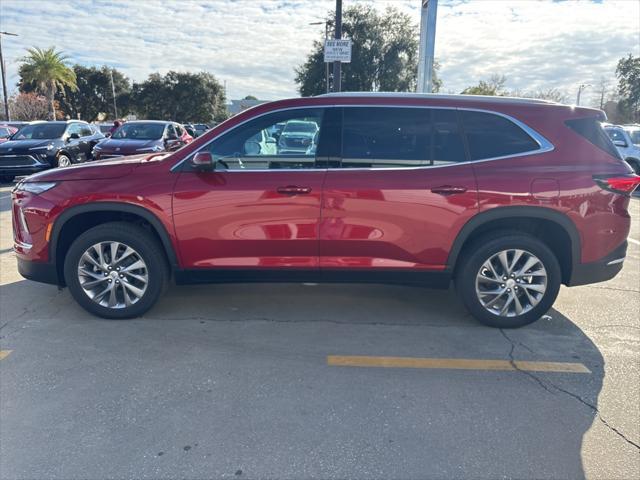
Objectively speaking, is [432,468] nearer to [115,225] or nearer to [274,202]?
[274,202]

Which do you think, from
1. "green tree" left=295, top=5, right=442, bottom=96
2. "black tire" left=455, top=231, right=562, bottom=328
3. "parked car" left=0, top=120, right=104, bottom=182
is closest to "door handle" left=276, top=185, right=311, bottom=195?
"black tire" left=455, top=231, right=562, bottom=328

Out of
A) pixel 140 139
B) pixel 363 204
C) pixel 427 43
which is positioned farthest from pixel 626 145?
pixel 363 204

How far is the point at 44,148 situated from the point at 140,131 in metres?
2.46

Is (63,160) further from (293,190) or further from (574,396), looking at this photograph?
(574,396)

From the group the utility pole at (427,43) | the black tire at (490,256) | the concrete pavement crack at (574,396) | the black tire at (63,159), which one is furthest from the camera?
the black tire at (63,159)

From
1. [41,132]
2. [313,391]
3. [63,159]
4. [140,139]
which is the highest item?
[41,132]

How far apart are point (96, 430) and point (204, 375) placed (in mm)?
767

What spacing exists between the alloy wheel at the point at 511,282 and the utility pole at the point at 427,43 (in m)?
5.76

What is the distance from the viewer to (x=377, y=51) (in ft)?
102

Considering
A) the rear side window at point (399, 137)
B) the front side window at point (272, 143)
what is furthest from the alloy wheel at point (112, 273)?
the rear side window at point (399, 137)

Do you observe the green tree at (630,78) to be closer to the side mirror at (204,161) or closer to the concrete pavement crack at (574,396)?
the concrete pavement crack at (574,396)

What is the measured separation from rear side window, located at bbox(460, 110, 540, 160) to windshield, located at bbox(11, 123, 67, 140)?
498 inches

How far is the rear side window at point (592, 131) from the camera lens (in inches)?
153

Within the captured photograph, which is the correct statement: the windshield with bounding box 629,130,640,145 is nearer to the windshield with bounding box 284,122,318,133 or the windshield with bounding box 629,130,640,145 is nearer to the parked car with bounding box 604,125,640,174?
the parked car with bounding box 604,125,640,174
